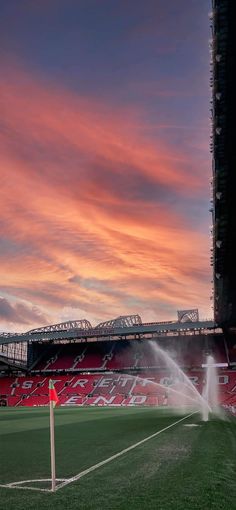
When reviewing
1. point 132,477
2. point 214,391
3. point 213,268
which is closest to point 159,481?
point 132,477

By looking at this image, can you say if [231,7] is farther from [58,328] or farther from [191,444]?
[58,328]

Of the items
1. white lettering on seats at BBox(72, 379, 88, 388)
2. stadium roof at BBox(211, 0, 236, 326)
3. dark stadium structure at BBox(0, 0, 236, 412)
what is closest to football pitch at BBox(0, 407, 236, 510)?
stadium roof at BBox(211, 0, 236, 326)

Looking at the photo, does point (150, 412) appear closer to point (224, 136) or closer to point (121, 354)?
point (224, 136)

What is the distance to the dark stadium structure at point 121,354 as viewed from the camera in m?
57.0

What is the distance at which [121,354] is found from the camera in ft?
271

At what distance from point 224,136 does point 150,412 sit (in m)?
24.8

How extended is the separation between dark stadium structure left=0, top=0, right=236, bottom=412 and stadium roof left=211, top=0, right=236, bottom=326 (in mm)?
231

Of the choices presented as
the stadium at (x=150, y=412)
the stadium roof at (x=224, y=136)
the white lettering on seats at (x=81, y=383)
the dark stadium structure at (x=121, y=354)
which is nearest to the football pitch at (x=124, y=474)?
the stadium at (x=150, y=412)

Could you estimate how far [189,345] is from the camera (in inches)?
3159

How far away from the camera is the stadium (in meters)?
7.81

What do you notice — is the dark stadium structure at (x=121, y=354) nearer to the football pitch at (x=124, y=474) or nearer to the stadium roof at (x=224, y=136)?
the stadium roof at (x=224, y=136)

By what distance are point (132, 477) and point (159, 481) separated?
678 millimetres

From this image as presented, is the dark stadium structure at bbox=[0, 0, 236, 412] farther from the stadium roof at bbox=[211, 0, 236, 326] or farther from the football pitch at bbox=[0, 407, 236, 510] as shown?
the football pitch at bbox=[0, 407, 236, 510]

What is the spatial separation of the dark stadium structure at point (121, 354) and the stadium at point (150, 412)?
0.20 metres
